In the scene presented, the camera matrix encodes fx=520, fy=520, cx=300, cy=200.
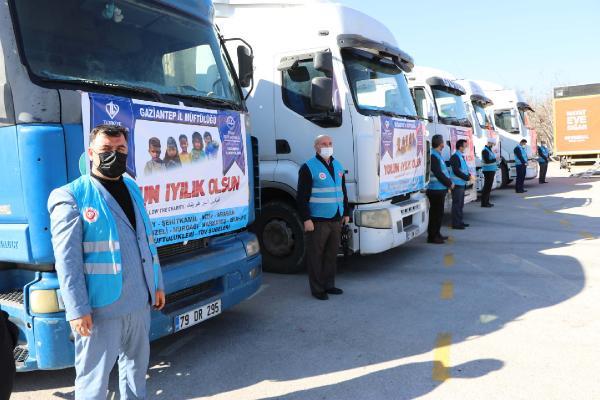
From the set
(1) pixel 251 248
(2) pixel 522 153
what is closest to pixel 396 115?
(1) pixel 251 248

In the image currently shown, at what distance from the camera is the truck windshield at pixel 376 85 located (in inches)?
247

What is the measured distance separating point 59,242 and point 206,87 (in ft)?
7.50

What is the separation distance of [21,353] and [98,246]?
1.13 meters

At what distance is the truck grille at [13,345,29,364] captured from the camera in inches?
125

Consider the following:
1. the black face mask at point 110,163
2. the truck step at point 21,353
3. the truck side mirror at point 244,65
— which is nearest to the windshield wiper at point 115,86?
the black face mask at point 110,163

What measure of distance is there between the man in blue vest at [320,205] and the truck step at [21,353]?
9.48ft

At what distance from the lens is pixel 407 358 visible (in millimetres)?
4074

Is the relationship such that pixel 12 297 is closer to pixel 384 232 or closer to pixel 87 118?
pixel 87 118

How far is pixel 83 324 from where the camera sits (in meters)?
2.59

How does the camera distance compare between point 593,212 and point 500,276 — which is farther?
point 593,212

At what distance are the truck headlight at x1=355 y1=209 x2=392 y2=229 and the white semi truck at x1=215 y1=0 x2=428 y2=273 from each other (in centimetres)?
1

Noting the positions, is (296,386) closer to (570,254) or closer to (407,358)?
(407,358)

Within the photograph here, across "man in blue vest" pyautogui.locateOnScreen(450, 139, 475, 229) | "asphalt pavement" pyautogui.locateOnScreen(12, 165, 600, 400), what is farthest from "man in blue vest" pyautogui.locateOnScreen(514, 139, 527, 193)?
"asphalt pavement" pyautogui.locateOnScreen(12, 165, 600, 400)

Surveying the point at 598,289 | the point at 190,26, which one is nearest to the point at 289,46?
the point at 190,26
